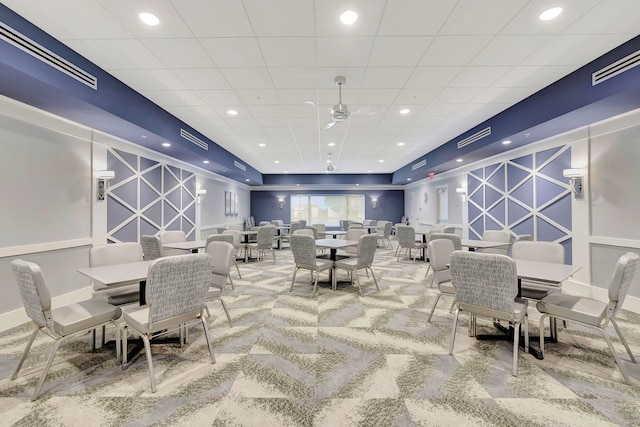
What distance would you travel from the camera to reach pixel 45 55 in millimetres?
2508

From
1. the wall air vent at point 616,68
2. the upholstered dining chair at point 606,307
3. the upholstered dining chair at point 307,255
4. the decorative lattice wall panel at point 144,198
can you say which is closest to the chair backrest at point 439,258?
the upholstered dining chair at point 606,307

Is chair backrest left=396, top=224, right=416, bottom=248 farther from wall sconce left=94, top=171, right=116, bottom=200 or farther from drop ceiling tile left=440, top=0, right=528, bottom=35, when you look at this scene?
wall sconce left=94, top=171, right=116, bottom=200

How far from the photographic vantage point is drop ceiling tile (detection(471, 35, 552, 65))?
264 cm

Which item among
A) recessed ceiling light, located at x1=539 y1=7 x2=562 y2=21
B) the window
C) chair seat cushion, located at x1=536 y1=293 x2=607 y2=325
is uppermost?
recessed ceiling light, located at x1=539 y1=7 x2=562 y2=21

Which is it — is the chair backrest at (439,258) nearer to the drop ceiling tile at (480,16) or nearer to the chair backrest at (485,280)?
the chair backrest at (485,280)

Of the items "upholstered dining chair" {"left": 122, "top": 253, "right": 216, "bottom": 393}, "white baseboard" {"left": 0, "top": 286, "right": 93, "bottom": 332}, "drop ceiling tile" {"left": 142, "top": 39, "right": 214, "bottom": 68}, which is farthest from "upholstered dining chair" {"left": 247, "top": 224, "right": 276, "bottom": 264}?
"upholstered dining chair" {"left": 122, "top": 253, "right": 216, "bottom": 393}

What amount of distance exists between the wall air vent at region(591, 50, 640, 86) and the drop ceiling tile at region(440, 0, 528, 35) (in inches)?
51.7

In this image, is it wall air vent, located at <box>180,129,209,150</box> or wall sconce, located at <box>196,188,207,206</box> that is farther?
wall sconce, located at <box>196,188,207,206</box>

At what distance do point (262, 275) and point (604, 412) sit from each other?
4.91 m

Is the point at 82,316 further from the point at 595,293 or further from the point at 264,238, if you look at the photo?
the point at 595,293

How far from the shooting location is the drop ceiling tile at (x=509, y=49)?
2.64 meters

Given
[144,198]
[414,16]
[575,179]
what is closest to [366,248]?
[414,16]

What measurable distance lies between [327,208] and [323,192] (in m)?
0.87

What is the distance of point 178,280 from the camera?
210 cm
